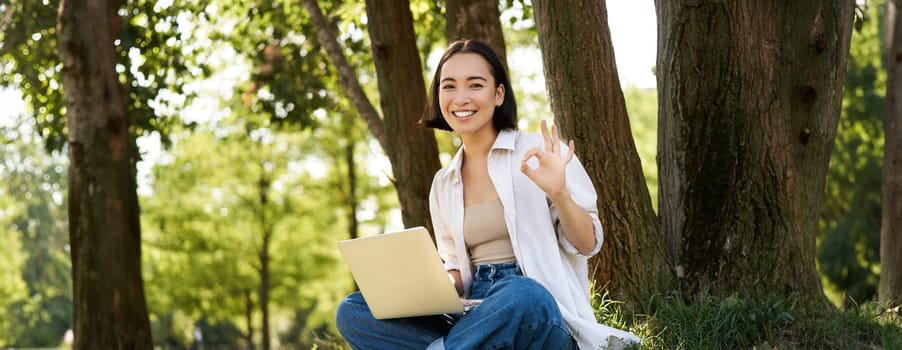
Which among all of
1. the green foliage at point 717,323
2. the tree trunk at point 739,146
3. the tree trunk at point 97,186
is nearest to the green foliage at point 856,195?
the tree trunk at point 97,186

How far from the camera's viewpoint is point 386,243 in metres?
4.09

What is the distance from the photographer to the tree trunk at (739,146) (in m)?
6.07

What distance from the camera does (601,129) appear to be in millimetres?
6012

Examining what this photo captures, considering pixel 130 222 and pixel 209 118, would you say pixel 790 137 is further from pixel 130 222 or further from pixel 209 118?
pixel 209 118

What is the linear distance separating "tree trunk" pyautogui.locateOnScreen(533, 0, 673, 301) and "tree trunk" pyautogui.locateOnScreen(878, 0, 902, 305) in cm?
335

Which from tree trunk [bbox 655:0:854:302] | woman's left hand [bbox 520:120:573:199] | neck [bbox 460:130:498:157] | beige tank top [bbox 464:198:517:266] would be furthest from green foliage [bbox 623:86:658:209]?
woman's left hand [bbox 520:120:573:199]

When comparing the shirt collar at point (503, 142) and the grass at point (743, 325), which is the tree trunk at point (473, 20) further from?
the shirt collar at point (503, 142)

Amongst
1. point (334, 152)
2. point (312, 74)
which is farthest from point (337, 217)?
point (312, 74)

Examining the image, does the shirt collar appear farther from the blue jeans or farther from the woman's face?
the blue jeans

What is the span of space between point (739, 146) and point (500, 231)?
7.23 ft

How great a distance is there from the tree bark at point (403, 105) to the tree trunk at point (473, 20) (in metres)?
0.38

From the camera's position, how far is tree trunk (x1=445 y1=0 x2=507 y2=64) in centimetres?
818

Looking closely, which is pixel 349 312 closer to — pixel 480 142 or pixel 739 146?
pixel 480 142

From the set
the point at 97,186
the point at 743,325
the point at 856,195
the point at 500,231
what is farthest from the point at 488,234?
the point at 856,195
